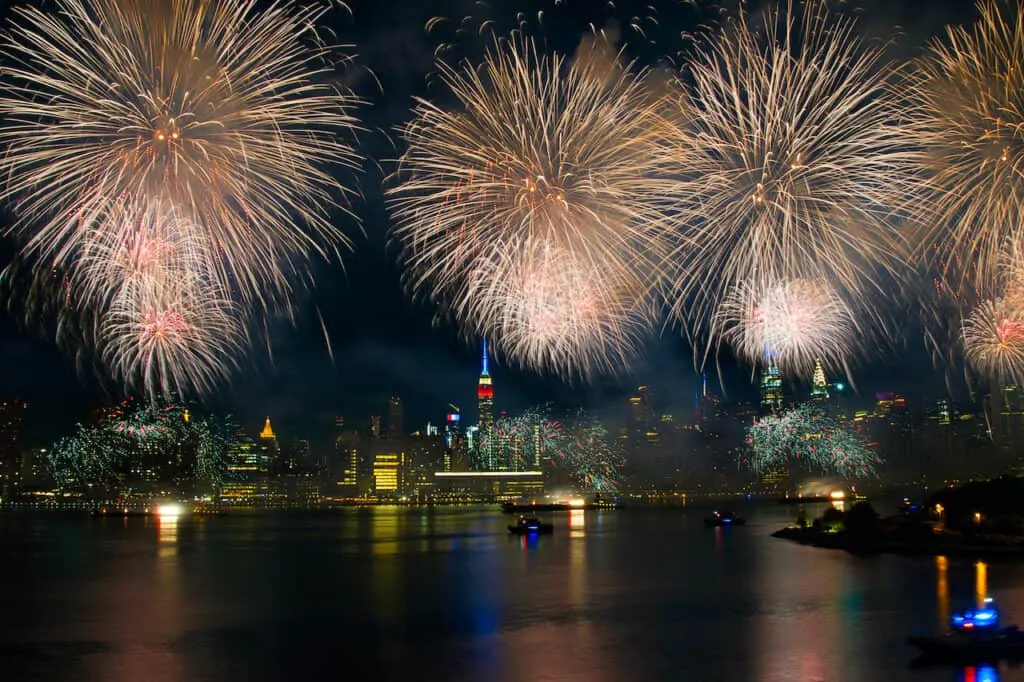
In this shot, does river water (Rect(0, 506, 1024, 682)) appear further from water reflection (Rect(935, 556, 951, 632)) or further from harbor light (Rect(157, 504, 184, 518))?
harbor light (Rect(157, 504, 184, 518))

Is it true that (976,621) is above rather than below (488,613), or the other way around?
above

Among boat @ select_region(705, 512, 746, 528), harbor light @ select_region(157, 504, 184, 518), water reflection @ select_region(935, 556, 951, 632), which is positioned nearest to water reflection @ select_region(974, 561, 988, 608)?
water reflection @ select_region(935, 556, 951, 632)

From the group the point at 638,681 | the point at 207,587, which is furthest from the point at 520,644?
the point at 207,587

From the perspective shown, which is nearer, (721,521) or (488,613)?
(488,613)

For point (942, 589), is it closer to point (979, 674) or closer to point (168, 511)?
point (979, 674)

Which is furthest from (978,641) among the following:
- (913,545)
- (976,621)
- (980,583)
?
(913,545)

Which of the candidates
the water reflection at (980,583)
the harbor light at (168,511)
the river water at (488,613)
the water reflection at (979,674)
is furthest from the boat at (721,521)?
the harbor light at (168,511)
